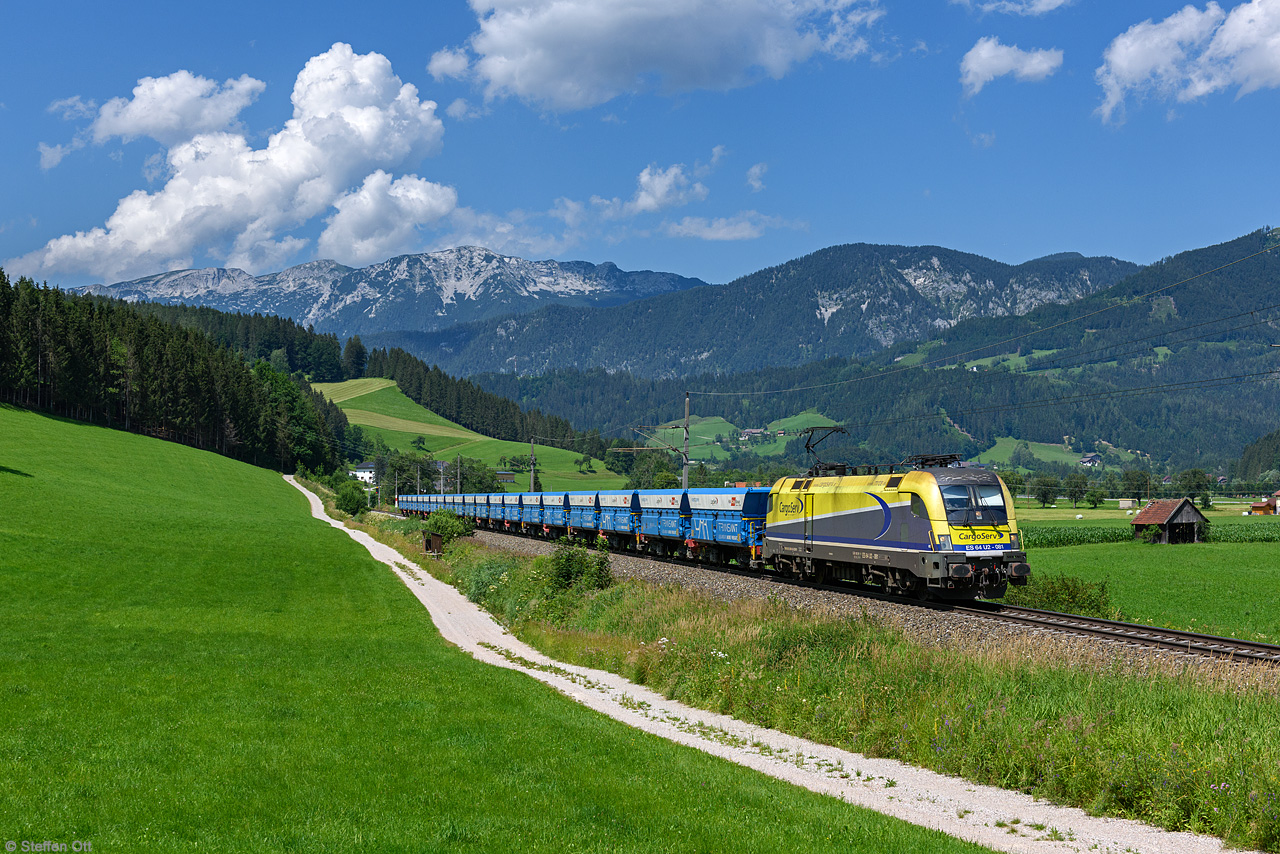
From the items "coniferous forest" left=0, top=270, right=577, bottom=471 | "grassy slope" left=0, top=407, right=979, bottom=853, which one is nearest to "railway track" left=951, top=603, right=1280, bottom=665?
"grassy slope" left=0, top=407, right=979, bottom=853

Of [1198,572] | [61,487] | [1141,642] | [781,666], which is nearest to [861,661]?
[781,666]

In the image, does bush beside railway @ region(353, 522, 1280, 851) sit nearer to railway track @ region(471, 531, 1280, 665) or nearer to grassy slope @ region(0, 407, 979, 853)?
grassy slope @ region(0, 407, 979, 853)

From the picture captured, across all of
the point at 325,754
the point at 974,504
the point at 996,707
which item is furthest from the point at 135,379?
the point at 996,707

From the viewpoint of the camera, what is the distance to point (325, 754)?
13008 mm

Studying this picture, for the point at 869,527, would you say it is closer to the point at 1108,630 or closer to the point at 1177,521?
the point at 1108,630

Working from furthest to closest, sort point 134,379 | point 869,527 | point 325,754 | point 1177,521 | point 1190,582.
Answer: point 134,379
point 1177,521
point 1190,582
point 869,527
point 325,754

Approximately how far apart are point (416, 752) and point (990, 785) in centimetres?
815

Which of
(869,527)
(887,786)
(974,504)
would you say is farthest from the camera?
(869,527)

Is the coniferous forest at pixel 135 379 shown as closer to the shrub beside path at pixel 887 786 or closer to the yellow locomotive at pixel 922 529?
the yellow locomotive at pixel 922 529

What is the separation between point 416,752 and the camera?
1330 cm

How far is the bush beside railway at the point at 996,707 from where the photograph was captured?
36.0 ft

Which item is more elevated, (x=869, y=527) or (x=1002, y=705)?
(x=869, y=527)

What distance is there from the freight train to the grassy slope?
14100 millimetres

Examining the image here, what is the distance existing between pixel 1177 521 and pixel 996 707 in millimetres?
83544
